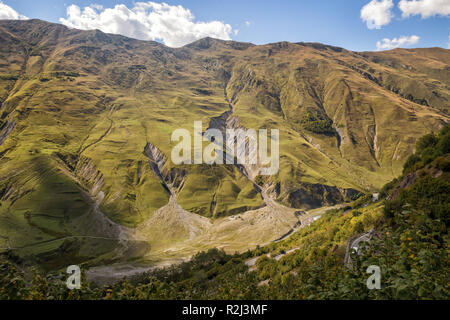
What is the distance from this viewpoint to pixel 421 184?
37.4 m

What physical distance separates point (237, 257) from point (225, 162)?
319 feet

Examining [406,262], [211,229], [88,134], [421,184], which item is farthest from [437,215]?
[88,134]

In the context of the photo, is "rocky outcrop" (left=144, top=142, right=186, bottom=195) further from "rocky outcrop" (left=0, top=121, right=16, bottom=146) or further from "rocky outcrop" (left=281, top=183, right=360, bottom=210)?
"rocky outcrop" (left=0, top=121, right=16, bottom=146)

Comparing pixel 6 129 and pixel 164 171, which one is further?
pixel 6 129

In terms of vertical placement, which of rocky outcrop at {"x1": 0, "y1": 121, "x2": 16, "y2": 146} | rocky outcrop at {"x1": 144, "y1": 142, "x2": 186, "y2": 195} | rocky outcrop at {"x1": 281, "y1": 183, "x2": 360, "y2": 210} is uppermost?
rocky outcrop at {"x1": 0, "y1": 121, "x2": 16, "y2": 146}
